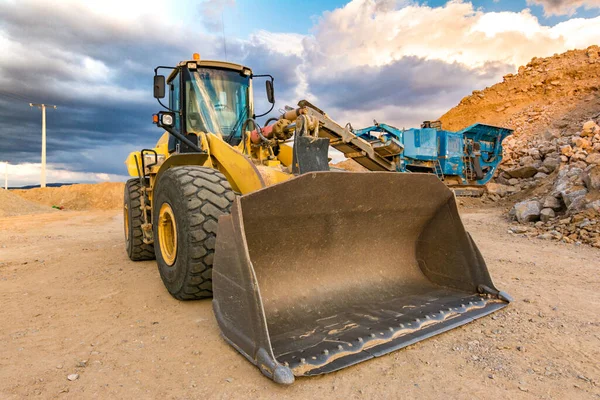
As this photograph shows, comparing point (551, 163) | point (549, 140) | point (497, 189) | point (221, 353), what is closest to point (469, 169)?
point (497, 189)

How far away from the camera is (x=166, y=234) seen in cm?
389

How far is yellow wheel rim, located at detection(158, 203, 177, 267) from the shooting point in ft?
12.1

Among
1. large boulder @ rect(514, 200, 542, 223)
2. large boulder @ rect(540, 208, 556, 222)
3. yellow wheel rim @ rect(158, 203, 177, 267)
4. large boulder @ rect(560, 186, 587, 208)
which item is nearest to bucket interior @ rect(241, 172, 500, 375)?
yellow wheel rim @ rect(158, 203, 177, 267)

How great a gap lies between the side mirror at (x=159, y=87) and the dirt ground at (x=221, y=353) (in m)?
2.05

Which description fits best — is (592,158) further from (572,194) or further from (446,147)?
(446,147)

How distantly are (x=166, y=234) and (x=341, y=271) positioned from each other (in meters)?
1.75

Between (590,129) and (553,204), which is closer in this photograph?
(553,204)

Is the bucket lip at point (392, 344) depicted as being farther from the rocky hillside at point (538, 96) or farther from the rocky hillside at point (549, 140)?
the rocky hillside at point (538, 96)

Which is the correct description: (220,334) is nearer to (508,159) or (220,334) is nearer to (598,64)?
(508,159)

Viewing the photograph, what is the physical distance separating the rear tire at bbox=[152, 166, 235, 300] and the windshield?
4.05 feet

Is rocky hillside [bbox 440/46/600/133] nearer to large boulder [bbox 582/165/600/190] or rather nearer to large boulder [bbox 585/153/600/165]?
large boulder [bbox 585/153/600/165]

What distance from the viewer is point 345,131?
410cm

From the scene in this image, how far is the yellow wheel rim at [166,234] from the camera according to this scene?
3693 mm

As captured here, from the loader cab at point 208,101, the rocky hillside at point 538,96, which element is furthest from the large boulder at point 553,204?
the rocky hillside at point 538,96
